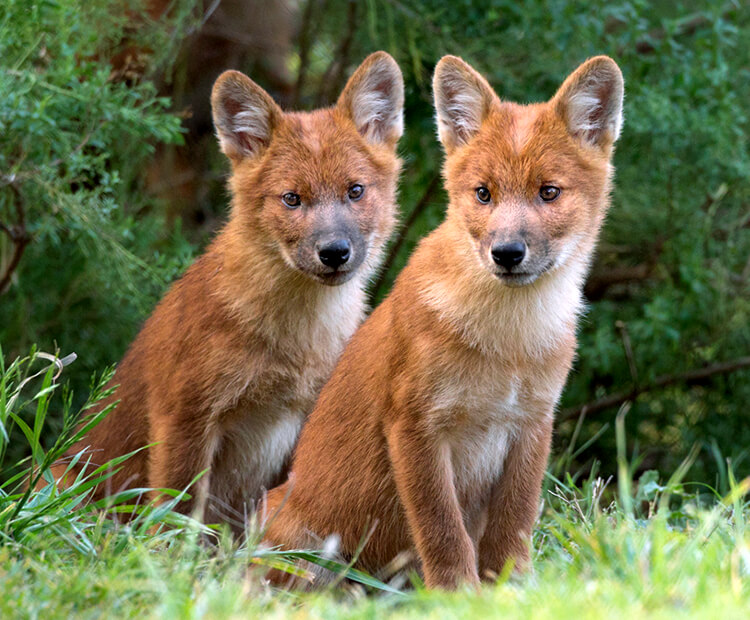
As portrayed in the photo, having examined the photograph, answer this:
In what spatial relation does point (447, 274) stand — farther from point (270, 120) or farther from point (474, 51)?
point (474, 51)

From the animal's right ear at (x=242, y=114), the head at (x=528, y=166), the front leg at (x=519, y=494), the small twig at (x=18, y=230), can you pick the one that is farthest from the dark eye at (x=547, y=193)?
the small twig at (x=18, y=230)

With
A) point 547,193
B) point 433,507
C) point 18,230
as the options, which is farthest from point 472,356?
point 18,230

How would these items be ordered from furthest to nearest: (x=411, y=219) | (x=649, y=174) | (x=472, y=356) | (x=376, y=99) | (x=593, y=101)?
(x=411, y=219) → (x=649, y=174) → (x=376, y=99) → (x=593, y=101) → (x=472, y=356)

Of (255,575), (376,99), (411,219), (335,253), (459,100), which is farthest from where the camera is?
(411,219)

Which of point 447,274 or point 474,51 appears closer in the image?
point 447,274

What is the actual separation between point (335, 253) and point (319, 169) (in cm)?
52

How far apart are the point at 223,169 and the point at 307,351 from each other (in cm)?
406

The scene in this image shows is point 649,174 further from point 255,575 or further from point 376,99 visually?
point 255,575

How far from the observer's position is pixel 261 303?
5047 mm

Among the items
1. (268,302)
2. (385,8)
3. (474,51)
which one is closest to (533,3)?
(474,51)

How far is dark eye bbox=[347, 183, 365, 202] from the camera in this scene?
512 centimetres

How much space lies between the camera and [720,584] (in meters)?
2.98

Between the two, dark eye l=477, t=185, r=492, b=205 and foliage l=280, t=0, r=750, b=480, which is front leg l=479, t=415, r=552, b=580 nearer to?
dark eye l=477, t=185, r=492, b=205

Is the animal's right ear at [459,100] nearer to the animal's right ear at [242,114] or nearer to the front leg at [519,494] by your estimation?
the animal's right ear at [242,114]
